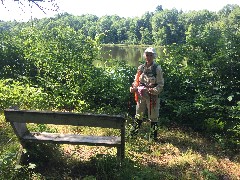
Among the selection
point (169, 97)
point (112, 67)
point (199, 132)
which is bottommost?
point (199, 132)

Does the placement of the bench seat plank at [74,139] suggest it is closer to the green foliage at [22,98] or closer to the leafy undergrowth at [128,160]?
the leafy undergrowth at [128,160]

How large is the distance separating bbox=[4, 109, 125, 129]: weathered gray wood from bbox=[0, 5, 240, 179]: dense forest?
10.6 feet

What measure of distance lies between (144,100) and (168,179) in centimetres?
239

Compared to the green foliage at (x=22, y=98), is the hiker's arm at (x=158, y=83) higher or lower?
higher

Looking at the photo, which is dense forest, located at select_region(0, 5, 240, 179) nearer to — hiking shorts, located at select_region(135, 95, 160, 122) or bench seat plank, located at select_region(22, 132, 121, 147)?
hiking shorts, located at select_region(135, 95, 160, 122)

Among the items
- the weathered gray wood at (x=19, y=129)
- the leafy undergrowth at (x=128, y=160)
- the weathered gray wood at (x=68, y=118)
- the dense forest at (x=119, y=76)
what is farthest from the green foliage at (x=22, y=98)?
the weathered gray wood at (x=68, y=118)

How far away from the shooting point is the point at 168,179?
15.6ft

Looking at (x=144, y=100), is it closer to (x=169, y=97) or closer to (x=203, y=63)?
(x=169, y=97)

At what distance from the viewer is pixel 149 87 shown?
667cm

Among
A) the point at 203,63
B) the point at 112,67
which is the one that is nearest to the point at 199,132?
the point at 203,63

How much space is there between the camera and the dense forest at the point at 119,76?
24.9ft

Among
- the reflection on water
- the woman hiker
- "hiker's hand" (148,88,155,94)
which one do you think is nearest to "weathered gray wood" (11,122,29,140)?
the woman hiker

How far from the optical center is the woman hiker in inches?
256

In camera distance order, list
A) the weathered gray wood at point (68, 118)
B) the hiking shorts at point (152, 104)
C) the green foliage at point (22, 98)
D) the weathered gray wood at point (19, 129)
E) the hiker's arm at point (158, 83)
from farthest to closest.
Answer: the green foliage at point (22, 98), the hiking shorts at point (152, 104), the hiker's arm at point (158, 83), the weathered gray wood at point (19, 129), the weathered gray wood at point (68, 118)
